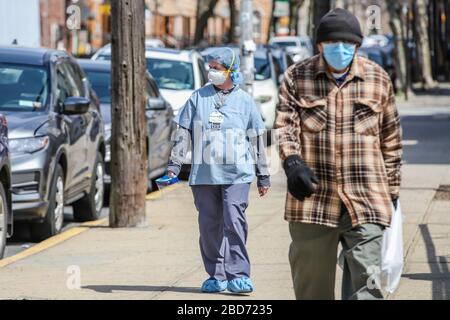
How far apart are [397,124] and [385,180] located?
292 mm

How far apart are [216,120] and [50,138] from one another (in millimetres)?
3597

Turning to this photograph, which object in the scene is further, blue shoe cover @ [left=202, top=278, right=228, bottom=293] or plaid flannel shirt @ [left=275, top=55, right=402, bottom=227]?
blue shoe cover @ [left=202, top=278, right=228, bottom=293]

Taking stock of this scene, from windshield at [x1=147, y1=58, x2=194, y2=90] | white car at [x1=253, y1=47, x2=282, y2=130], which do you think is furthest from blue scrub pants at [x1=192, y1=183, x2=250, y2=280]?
white car at [x1=253, y1=47, x2=282, y2=130]

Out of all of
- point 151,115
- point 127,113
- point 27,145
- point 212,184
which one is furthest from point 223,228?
point 151,115

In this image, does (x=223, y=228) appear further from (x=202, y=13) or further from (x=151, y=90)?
(x=202, y=13)

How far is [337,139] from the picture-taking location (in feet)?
22.1

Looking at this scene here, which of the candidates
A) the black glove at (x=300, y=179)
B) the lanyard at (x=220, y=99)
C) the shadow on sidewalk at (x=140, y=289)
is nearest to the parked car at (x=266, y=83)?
the shadow on sidewalk at (x=140, y=289)

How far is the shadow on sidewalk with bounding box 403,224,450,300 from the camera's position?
8.95 meters

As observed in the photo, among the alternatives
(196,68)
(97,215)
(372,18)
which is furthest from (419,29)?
(97,215)

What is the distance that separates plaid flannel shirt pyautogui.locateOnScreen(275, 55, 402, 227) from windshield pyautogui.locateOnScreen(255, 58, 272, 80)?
777 inches

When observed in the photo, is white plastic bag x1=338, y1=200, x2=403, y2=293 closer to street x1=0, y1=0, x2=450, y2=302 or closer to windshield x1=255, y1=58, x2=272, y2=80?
street x1=0, y1=0, x2=450, y2=302

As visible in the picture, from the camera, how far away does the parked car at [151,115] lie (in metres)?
16.1
